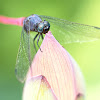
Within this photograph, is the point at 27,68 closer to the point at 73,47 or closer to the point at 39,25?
the point at 39,25

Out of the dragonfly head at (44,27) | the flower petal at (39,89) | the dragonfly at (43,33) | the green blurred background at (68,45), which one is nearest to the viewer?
the flower petal at (39,89)

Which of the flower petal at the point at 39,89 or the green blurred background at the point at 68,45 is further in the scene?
the green blurred background at the point at 68,45

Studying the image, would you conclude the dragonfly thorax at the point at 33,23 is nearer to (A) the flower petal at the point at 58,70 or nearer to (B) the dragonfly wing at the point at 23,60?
(B) the dragonfly wing at the point at 23,60

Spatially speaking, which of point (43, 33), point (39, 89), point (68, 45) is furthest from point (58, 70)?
point (68, 45)

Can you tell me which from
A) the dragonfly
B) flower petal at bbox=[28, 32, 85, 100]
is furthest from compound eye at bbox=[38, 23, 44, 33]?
flower petal at bbox=[28, 32, 85, 100]

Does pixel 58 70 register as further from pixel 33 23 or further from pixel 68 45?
pixel 68 45

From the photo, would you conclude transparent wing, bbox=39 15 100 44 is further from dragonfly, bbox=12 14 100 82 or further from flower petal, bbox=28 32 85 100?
flower petal, bbox=28 32 85 100

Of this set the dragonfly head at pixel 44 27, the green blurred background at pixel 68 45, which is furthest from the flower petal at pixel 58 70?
the green blurred background at pixel 68 45
